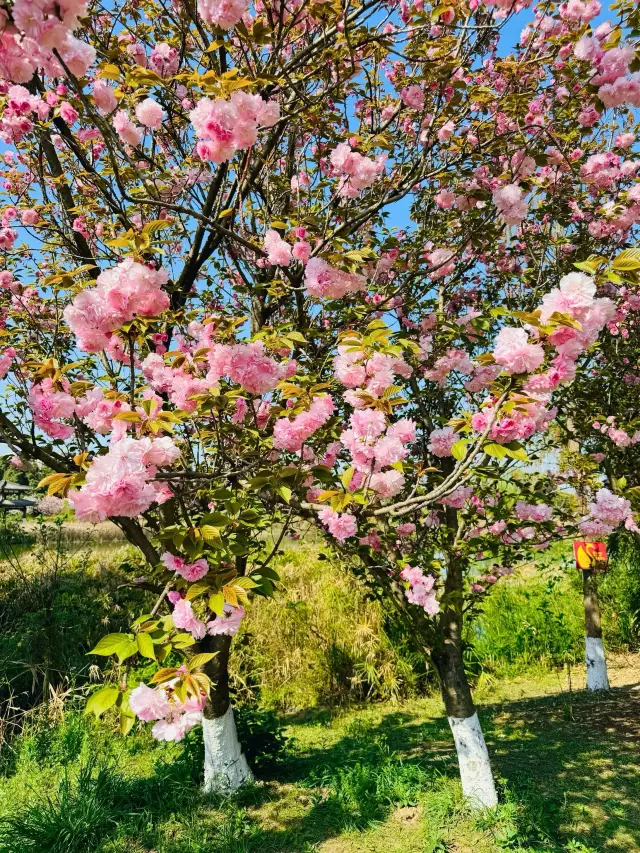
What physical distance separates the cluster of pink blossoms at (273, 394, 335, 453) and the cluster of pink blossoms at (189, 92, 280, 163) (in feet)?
3.01

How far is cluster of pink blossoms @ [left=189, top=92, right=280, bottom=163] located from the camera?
184 cm

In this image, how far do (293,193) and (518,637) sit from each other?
5.65 meters

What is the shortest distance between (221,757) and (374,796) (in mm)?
937

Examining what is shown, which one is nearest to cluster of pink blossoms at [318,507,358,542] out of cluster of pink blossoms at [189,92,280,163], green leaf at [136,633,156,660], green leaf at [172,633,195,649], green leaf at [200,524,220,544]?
green leaf at [200,524,220,544]

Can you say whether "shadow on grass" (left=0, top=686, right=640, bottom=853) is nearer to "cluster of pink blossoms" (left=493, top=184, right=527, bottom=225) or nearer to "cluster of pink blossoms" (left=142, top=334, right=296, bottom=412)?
"cluster of pink blossoms" (left=142, top=334, right=296, bottom=412)

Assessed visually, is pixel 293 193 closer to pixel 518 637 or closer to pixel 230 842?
pixel 230 842

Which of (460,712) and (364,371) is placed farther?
(460,712)

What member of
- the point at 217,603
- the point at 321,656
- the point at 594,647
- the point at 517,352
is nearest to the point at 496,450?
the point at 517,352

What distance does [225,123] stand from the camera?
1.87 metres

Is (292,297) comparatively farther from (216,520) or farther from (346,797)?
(346,797)

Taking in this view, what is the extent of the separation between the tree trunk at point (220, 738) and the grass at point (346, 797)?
0.32 feet

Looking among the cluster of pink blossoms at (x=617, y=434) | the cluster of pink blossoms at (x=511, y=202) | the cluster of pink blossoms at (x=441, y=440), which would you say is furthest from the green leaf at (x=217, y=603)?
the cluster of pink blossoms at (x=617, y=434)

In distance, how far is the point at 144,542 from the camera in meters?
2.78

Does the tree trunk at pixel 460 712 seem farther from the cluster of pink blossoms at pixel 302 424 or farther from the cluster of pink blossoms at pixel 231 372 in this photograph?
the cluster of pink blossoms at pixel 231 372
